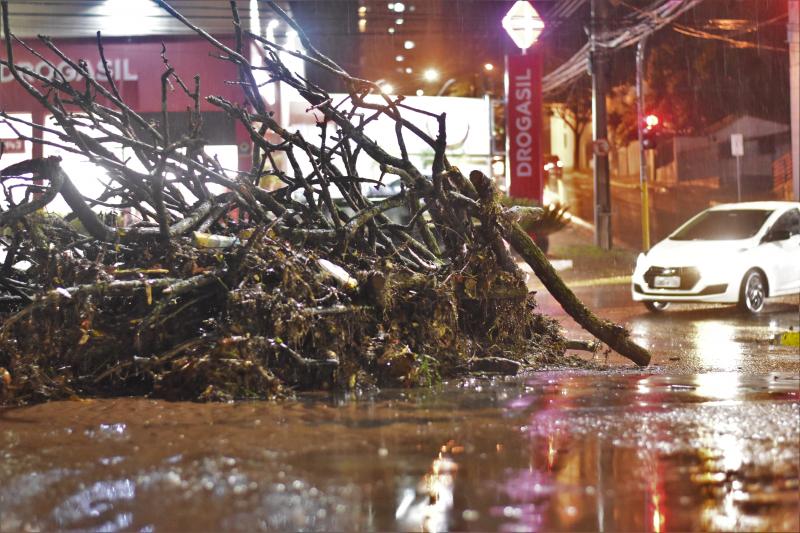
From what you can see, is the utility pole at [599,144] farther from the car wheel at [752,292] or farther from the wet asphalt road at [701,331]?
the car wheel at [752,292]

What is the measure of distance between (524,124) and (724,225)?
1189 centimetres

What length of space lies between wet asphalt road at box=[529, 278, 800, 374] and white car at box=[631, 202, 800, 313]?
27 cm

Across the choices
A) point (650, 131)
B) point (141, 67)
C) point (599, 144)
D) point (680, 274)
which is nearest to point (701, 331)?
point (680, 274)

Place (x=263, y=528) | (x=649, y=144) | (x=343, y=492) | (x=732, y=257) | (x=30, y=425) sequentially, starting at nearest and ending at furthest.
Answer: (x=263, y=528)
(x=343, y=492)
(x=30, y=425)
(x=732, y=257)
(x=649, y=144)

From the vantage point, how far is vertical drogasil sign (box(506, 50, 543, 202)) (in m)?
26.8

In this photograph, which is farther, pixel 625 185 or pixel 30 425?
pixel 625 185

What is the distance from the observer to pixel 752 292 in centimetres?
1415

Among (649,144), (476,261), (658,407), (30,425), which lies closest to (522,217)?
(476,261)

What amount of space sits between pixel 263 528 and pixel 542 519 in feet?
3.58

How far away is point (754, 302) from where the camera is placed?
14125 millimetres

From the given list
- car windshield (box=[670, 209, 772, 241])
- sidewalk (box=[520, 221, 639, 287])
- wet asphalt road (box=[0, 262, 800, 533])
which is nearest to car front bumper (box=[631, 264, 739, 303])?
car windshield (box=[670, 209, 772, 241])

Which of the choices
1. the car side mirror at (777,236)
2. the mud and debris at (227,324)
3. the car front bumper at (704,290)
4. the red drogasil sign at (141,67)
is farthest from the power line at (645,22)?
the mud and debris at (227,324)

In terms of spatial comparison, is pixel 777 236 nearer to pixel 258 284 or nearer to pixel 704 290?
pixel 704 290

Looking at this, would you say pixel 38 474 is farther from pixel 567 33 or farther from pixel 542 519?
pixel 567 33
